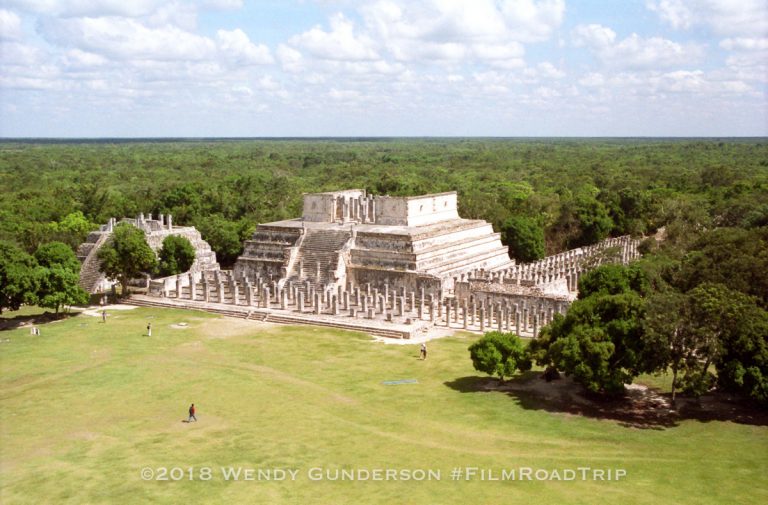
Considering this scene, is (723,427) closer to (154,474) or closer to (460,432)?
(460,432)

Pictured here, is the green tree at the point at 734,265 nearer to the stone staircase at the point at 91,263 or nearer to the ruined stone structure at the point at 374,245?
the ruined stone structure at the point at 374,245

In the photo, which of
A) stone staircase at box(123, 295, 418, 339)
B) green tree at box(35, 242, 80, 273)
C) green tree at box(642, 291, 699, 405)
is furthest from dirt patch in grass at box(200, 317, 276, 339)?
green tree at box(642, 291, 699, 405)

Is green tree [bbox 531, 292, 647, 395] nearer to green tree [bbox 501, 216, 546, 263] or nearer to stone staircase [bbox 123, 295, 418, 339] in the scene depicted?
stone staircase [bbox 123, 295, 418, 339]

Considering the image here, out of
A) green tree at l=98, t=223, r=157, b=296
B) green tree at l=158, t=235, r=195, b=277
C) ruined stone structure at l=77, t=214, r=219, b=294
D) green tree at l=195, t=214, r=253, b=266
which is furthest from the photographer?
green tree at l=195, t=214, r=253, b=266

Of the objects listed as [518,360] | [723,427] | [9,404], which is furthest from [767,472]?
[9,404]

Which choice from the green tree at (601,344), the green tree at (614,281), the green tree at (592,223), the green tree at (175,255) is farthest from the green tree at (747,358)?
the green tree at (592,223)

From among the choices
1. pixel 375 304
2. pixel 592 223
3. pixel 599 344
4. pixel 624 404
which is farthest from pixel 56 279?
pixel 592 223
